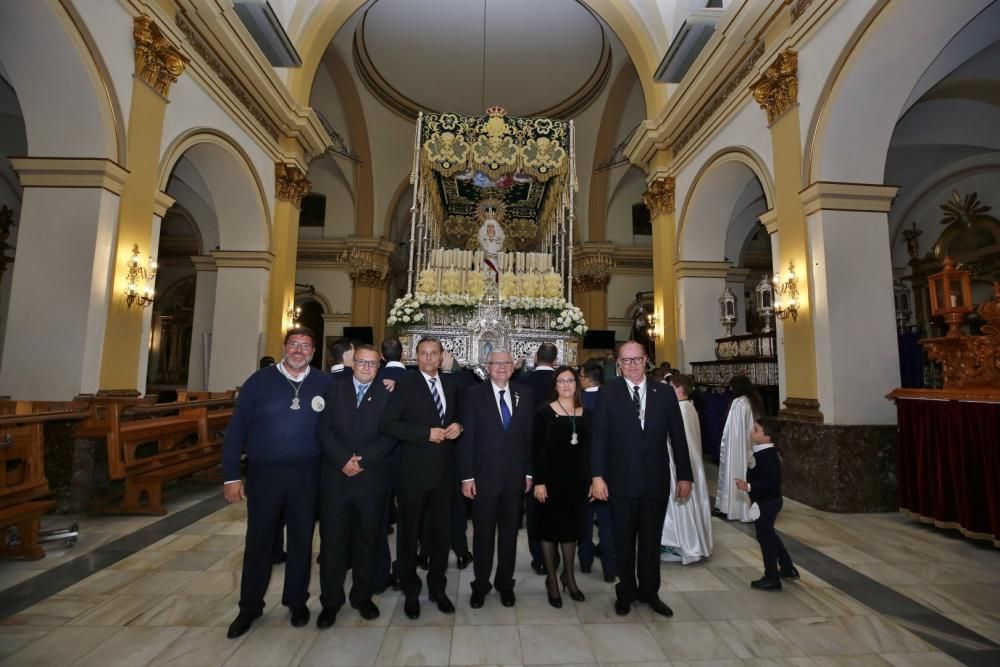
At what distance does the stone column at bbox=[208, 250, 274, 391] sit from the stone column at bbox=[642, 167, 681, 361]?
7995mm

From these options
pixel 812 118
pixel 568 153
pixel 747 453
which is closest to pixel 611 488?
pixel 747 453

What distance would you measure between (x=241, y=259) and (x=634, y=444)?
356 inches

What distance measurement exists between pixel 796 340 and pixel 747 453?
233cm

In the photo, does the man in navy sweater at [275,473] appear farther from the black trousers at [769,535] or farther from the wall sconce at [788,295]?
the wall sconce at [788,295]

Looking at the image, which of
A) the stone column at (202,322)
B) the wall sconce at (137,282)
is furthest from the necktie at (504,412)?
the stone column at (202,322)

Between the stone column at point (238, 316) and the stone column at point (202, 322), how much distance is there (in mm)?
1743

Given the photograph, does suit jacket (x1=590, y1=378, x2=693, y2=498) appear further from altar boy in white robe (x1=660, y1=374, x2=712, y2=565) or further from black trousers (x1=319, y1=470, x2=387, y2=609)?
black trousers (x1=319, y1=470, x2=387, y2=609)

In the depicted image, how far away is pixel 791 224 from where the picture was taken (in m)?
6.41

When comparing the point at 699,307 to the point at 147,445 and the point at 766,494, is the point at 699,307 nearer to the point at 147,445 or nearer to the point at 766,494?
the point at 766,494

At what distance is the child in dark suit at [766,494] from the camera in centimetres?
322

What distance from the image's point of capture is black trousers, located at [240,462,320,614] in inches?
106

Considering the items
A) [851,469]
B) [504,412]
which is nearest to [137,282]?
[504,412]

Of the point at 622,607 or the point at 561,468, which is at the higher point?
the point at 561,468

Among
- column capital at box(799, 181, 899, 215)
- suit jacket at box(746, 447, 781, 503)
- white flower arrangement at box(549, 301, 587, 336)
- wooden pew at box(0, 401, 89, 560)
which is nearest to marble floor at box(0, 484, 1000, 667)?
wooden pew at box(0, 401, 89, 560)
